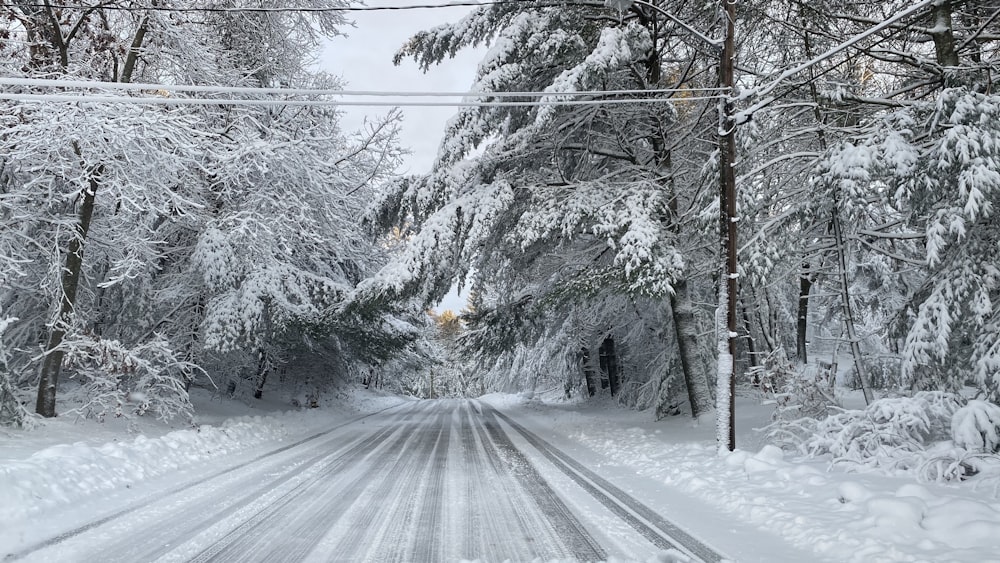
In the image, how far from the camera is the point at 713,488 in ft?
21.9

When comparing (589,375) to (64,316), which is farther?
(589,375)

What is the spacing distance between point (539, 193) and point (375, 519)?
25.1ft

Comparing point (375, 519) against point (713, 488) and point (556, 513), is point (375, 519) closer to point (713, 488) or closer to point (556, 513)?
point (556, 513)

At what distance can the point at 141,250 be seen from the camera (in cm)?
1182

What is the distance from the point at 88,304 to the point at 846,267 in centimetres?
1563

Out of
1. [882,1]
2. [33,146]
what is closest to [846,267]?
[882,1]

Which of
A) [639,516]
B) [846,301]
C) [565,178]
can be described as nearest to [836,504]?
[639,516]

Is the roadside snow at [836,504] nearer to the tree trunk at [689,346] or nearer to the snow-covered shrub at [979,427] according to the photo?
the snow-covered shrub at [979,427]

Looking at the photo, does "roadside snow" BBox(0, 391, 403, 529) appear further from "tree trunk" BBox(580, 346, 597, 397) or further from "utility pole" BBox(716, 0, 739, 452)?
Result: "tree trunk" BBox(580, 346, 597, 397)

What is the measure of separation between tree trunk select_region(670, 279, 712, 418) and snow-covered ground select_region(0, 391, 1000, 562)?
78 cm

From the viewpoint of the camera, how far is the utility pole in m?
8.72

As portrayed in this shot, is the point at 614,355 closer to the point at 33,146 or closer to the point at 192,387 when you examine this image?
the point at 192,387

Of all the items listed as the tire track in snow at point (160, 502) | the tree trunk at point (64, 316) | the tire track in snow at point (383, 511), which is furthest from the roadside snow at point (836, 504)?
the tree trunk at point (64, 316)

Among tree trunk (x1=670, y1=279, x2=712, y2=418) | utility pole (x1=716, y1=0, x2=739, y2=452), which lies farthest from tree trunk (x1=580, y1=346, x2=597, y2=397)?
utility pole (x1=716, y1=0, x2=739, y2=452)
